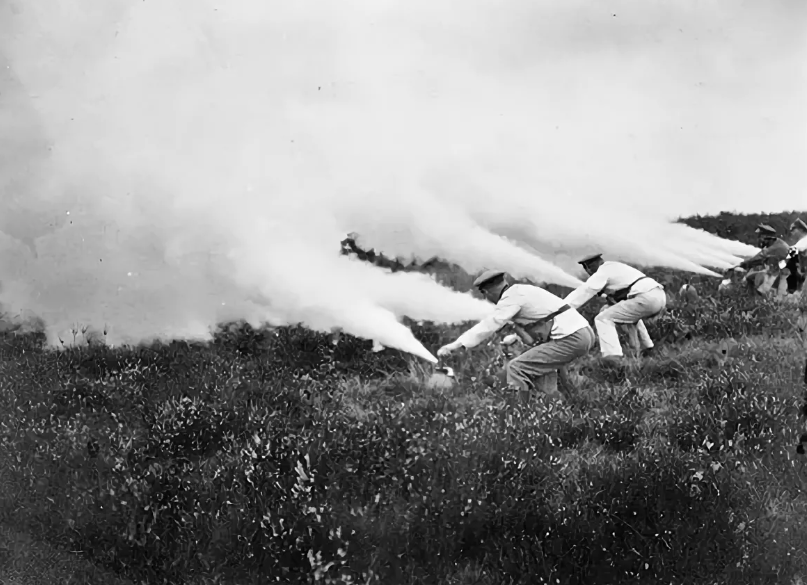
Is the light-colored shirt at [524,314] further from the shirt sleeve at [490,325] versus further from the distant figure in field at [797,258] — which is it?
the distant figure in field at [797,258]

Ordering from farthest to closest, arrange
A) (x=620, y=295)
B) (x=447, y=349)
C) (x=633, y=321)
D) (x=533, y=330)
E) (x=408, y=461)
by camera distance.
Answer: (x=533, y=330) < (x=633, y=321) < (x=447, y=349) < (x=620, y=295) < (x=408, y=461)

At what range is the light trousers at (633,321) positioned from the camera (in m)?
3.65

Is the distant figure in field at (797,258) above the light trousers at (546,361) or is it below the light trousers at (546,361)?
above

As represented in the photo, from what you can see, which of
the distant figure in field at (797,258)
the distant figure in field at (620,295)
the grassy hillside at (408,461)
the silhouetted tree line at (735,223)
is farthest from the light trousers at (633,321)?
the distant figure in field at (797,258)

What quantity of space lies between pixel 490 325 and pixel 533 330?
33cm

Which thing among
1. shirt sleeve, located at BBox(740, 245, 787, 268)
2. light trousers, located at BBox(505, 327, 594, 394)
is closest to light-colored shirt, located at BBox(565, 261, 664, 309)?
light trousers, located at BBox(505, 327, 594, 394)

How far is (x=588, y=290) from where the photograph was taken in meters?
3.78

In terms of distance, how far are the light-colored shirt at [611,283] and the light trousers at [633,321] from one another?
0.16 ft

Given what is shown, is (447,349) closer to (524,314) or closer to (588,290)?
(524,314)

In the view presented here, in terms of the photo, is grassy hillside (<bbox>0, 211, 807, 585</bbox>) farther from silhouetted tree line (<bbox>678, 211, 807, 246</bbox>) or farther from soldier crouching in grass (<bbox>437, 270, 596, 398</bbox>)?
silhouetted tree line (<bbox>678, 211, 807, 246</bbox>)

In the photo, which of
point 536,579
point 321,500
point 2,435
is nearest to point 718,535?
point 536,579

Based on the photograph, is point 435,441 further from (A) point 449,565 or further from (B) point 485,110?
(B) point 485,110

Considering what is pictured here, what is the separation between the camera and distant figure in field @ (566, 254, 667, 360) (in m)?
3.58

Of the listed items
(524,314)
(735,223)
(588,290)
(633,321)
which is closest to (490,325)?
(524,314)
